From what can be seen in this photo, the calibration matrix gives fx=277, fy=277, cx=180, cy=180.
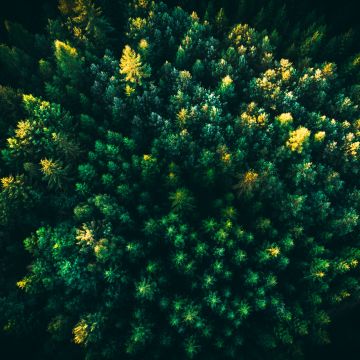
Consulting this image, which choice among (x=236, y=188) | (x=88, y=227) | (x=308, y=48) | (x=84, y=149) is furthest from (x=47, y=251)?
(x=308, y=48)

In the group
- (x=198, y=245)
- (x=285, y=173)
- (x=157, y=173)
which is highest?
(x=157, y=173)

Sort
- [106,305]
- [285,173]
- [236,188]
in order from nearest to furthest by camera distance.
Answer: [106,305], [236,188], [285,173]

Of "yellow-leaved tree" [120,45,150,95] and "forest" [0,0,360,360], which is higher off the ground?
"yellow-leaved tree" [120,45,150,95]

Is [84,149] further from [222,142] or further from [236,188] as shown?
[236,188]

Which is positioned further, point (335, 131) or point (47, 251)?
point (335, 131)

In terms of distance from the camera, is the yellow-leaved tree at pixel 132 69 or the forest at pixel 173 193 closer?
the forest at pixel 173 193

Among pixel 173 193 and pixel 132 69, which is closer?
pixel 173 193

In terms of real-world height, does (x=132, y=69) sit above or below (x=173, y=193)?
above

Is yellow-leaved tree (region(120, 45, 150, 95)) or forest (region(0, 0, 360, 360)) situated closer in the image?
forest (region(0, 0, 360, 360))
